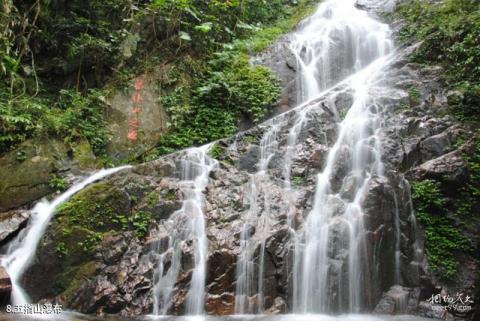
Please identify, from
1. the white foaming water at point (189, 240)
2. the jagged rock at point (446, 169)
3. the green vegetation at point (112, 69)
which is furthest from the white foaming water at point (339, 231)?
the green vegetation at point (112, 69)

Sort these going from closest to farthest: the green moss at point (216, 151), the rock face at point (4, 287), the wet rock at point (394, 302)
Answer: the rock face at point (4, 287), the wet rock at point (394, 302), the green moss at point (216, 151)

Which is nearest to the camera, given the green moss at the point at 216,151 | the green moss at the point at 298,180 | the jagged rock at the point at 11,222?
the jagged rock at the point at 11,222

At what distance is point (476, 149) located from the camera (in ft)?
24.3

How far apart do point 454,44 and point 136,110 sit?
7.89m

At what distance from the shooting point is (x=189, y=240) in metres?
6.57

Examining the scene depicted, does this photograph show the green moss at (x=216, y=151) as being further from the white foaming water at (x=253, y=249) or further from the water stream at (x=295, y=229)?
the white foaming water at (x=253, y=249)

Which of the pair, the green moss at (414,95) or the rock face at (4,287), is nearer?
the rock face at (4,287)

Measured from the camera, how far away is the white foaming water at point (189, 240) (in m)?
6.06

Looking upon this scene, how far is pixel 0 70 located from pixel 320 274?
27.4ft

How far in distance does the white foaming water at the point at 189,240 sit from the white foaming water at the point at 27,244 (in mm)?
1984

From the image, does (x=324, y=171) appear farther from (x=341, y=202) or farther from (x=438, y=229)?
(x=438, y=229)

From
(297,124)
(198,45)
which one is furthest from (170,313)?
(198,45)

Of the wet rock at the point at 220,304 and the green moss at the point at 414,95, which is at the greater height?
the green moss at the point at 414,95

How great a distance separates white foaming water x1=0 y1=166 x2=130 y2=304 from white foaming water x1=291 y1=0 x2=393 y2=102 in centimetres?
662
